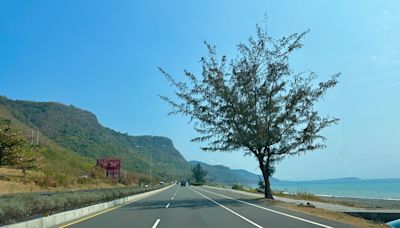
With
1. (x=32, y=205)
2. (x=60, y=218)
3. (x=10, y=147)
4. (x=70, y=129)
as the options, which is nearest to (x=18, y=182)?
(x=10, y=147)

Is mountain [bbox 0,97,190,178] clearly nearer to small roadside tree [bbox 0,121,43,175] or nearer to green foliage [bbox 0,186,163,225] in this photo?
small roadside tree [bbox 0,121,43,175]

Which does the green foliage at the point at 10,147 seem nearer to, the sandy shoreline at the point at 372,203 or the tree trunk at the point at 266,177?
the tree trunk at the point at 266,177

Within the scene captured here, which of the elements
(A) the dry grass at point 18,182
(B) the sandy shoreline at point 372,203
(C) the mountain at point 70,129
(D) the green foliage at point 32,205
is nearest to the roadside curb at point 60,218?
(D) the green foliage at point 32,205

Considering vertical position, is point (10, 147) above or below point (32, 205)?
above

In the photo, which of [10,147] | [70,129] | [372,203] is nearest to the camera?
[372,203]

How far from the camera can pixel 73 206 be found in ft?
78.8

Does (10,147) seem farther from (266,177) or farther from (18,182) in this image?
(266,177)

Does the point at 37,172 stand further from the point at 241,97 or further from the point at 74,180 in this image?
the point at 241,97

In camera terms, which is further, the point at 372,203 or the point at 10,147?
the point at 10,147

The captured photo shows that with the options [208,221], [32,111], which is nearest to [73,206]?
[208,221]

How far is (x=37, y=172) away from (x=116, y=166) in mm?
30053

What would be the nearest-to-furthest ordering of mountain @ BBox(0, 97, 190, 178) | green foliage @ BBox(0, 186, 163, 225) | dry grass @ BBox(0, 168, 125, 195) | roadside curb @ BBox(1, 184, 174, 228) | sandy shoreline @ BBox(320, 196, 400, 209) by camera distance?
1. roadside curb @ BBox(1, 184, 174, 228)
2. green foliage @ BBox(0, 186, 163, 225)
3. sandy shoreline @ BBox(320, 196, 400, 209)
4. dry grass @ BBox(0, 168, 125, 195)
5. mountain @ BBox(0, 97, 190, 178)

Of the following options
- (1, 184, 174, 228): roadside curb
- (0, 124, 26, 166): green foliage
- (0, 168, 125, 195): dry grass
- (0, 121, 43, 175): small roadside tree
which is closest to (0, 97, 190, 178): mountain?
(0, 168, 125, 195): dry grass

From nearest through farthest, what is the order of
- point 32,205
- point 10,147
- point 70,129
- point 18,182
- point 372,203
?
point 32,205 < point 372,203 < point 10,147 < point 18,182 < point 70,129
